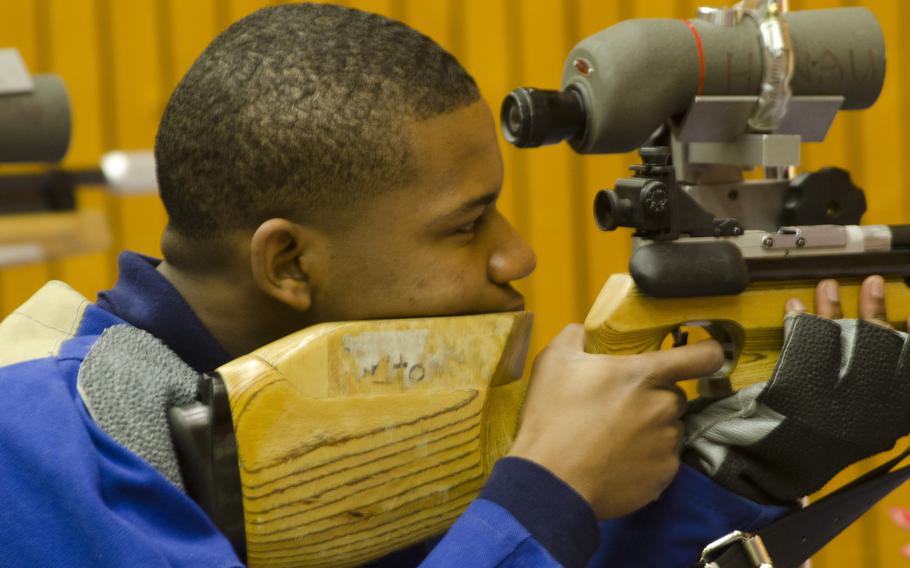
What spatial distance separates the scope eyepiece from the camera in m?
1.06

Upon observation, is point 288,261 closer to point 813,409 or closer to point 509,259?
point 509,259

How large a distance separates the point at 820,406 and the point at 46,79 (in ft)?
2.44

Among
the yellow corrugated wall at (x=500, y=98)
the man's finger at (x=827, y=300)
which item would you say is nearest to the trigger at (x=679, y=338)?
the man's finger at (x=827, y=300)

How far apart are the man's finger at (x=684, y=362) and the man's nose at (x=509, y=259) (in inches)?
5.6

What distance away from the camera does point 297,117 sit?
0.97 meters

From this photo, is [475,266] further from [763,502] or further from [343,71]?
[763,502]

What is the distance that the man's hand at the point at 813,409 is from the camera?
3.42 feet

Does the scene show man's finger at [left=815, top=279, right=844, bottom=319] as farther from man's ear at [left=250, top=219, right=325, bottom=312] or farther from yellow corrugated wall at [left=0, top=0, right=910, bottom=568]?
yellow corrugated wall at [left=0, top=0, right=910, bottom=568]

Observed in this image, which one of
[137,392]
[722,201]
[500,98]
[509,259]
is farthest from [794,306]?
[500,98]

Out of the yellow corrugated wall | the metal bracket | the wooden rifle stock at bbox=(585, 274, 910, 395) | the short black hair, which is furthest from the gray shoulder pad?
the yellow corrugated wall

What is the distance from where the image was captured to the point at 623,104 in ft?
3.53

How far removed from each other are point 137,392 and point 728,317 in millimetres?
555

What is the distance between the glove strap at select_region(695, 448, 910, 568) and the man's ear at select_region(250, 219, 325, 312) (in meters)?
0.46

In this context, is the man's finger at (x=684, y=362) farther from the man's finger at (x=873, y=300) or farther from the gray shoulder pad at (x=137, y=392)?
the gray shoulder pad at (x=137, y=392)
